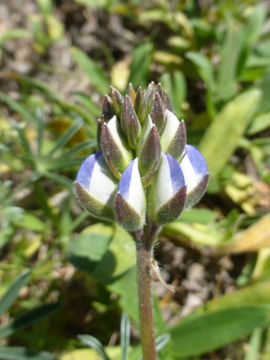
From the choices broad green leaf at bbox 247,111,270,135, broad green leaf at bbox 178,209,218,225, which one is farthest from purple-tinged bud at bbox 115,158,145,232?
broad green leaf at bbox 247,111,270,135

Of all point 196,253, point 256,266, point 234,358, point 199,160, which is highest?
point 199,160

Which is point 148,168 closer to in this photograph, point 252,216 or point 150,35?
point 252,216

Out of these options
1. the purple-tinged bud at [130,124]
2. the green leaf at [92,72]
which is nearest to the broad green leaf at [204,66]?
the green leaf at [92,72]

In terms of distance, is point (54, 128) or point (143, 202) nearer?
point (143, 202)

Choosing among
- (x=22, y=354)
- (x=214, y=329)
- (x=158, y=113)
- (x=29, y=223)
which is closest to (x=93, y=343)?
(x=22, y=354)

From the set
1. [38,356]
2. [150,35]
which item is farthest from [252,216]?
[150,35]

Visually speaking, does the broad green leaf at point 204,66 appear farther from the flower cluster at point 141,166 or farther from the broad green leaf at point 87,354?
the broad green leaf at point 87,354
